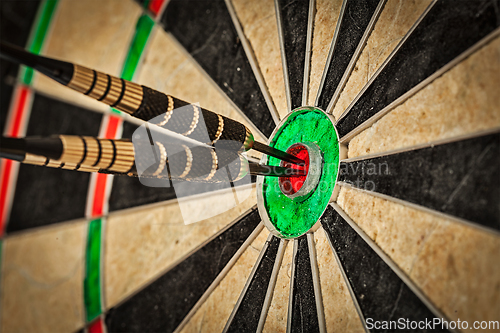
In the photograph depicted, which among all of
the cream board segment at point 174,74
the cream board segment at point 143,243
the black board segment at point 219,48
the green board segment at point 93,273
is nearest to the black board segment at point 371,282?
the black board segment at point 219,48

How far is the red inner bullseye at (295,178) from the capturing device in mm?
1035

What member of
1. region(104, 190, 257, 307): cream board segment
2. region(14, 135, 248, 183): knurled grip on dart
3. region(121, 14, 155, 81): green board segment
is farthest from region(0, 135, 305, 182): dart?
region(121, 14, 155, 81): green board segment

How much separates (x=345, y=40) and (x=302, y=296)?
714 mm

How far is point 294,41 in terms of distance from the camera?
1.13 metres

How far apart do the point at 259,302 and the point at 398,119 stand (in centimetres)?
66

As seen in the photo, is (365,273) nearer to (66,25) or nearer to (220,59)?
(220,59)

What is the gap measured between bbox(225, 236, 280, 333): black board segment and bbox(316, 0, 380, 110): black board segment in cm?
47

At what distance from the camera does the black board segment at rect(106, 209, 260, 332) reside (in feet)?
3.99

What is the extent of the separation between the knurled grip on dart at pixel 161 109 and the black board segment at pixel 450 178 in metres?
0.35

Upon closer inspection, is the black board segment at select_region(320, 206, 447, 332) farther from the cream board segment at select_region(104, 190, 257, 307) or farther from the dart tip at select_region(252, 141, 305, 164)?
the cream board segment at select_region(104, 190, 257, 307)

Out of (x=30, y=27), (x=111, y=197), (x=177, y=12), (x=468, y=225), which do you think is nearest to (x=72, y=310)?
(x=111, y=197)

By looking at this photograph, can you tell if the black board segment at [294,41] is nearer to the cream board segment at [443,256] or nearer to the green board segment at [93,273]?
the cream board segment at [443,256]

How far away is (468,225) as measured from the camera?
2.18ft

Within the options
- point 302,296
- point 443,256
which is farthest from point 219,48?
point 443,256
